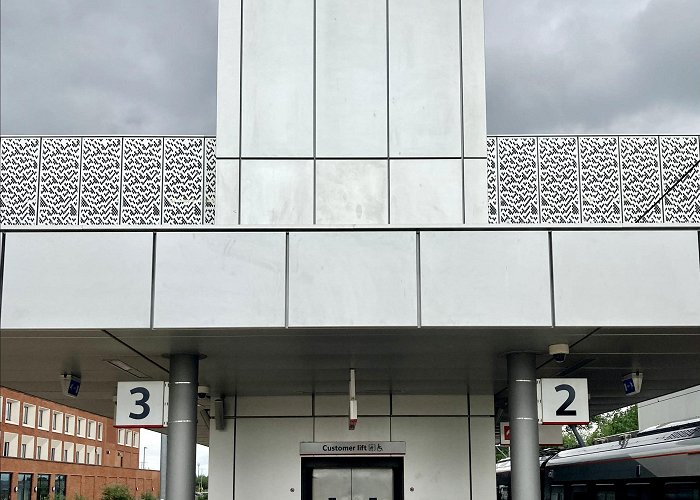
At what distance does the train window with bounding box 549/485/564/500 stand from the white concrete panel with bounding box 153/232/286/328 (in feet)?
44.6

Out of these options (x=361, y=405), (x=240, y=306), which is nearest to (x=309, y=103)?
(x=240, y=306)

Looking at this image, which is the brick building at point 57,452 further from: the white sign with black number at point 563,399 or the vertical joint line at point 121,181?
the white sign with black number at point 563,399

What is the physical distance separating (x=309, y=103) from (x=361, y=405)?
6590mm

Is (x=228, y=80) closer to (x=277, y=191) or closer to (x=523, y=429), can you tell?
(x=277, y=191)

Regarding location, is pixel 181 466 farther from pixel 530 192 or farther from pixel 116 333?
pixel 530 192

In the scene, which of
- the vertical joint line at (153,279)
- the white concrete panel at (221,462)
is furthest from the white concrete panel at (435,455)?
the vertical joint line at (153,279)

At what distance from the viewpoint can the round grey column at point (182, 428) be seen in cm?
1380

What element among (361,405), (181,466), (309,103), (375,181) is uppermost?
(309,103)

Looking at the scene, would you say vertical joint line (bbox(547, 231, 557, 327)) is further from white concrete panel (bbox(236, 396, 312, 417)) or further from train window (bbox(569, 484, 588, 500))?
train window (bbox(569, 484, 588, 500))

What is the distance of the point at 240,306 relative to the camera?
12.0 metres

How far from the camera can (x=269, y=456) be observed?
63.5 feet

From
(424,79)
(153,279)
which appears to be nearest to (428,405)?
(424,79)

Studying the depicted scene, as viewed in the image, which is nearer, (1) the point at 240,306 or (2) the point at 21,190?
(1) the point at 240,306

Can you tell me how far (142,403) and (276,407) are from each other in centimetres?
557
